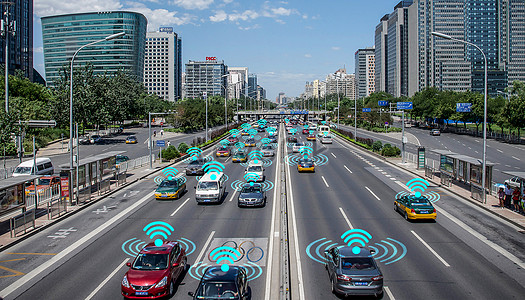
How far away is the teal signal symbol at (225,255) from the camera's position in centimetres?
1664

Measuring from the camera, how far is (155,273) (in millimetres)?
13344

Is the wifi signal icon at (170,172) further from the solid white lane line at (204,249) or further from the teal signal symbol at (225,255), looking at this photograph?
the teal signal symbol at (225,255)

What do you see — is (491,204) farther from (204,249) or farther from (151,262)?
(151,262)

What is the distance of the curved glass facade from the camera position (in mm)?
172500

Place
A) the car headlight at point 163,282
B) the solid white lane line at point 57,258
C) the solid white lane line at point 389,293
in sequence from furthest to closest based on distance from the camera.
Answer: the solid white lane line at point 57,258, the solid white lane line at point 389,293, the car headlight at point 163,282

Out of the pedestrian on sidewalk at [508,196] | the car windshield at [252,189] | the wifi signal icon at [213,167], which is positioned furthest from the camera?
the wifi signal icon at [213,167]

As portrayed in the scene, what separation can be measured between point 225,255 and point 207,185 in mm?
11466

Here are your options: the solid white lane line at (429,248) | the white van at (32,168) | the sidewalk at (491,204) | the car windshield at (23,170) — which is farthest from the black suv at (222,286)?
the car windshield at (23,170)

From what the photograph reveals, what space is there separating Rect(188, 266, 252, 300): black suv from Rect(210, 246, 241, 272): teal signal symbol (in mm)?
4035

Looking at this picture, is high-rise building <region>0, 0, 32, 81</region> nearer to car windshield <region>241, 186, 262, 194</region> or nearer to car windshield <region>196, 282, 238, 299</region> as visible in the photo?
car windshield <region>241, 186, 262, 194</region>

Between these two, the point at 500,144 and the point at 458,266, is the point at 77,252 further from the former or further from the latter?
the point at 500,144

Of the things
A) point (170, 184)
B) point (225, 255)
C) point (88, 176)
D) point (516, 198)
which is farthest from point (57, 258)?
point (516, 198)

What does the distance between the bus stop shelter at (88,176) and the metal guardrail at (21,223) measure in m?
5.00

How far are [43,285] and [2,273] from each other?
8.48 ft
